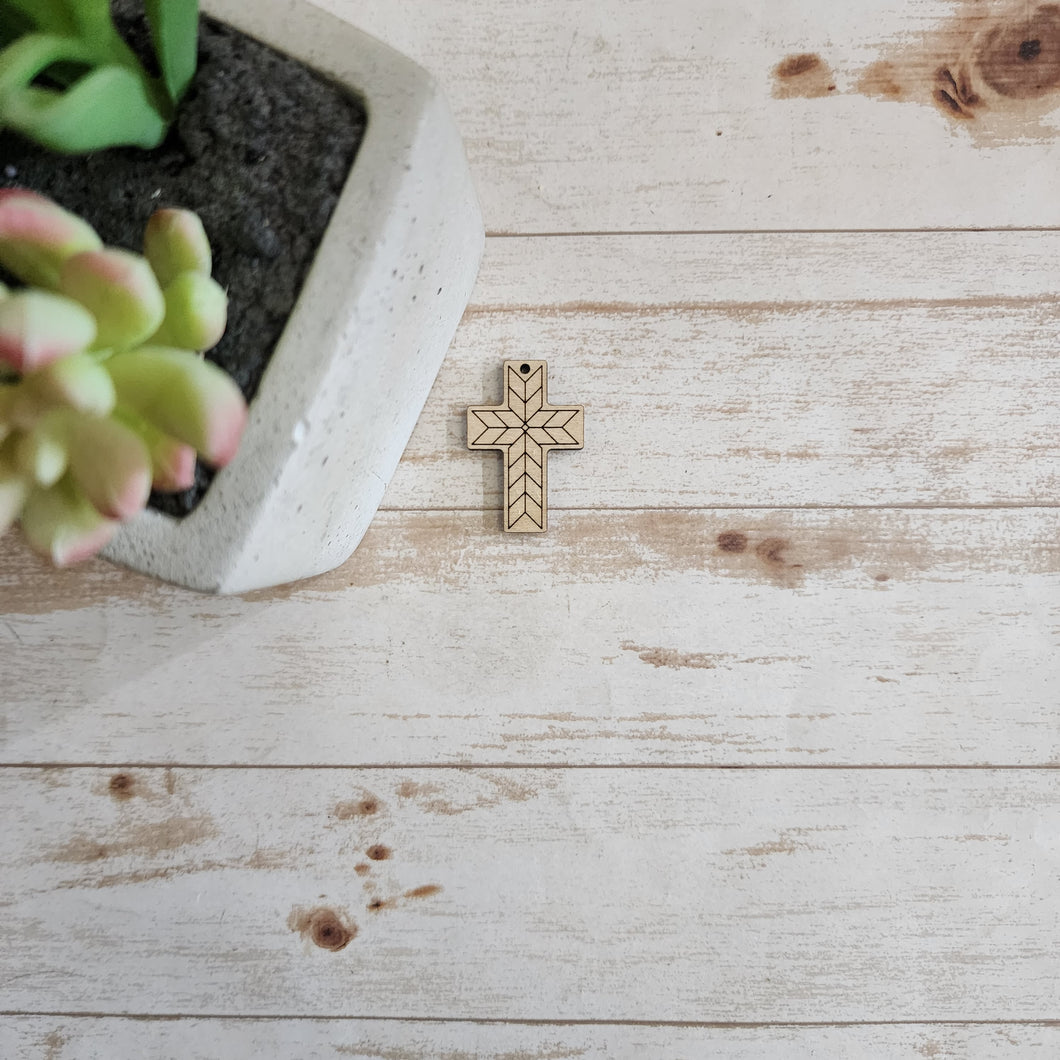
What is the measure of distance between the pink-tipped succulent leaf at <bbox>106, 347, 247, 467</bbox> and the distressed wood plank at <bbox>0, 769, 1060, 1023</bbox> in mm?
358

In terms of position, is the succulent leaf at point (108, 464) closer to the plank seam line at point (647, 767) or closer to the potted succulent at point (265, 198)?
the potted succulent at point (265, 198)

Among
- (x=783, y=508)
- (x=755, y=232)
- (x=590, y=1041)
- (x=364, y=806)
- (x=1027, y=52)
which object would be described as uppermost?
(x=1027, y=52)

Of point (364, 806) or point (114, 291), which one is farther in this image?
point (364, 806)

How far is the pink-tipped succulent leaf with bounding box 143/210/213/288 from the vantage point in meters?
0.28

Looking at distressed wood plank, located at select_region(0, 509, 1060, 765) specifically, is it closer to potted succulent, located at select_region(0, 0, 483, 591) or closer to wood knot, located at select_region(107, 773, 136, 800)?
wood knot, located at select_region(107, 773, 136, 800)

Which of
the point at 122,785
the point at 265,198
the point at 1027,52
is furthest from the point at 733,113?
the point at 122,785

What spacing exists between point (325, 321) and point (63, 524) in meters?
0.12

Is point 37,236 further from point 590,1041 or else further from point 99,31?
point 590,1041

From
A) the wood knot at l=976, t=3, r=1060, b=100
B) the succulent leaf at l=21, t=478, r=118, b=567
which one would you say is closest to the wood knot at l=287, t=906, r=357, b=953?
the succulent leaf at l=21, t=478, r=118, b=567

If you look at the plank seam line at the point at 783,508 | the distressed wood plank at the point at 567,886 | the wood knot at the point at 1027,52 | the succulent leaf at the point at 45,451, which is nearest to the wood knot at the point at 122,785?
the distressed wood plank at the point at 567,886

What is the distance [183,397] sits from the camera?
26 centimetres

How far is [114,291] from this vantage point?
25 cm

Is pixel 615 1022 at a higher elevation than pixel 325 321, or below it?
below

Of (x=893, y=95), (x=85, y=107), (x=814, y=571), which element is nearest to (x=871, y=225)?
(x=893, y=95)
